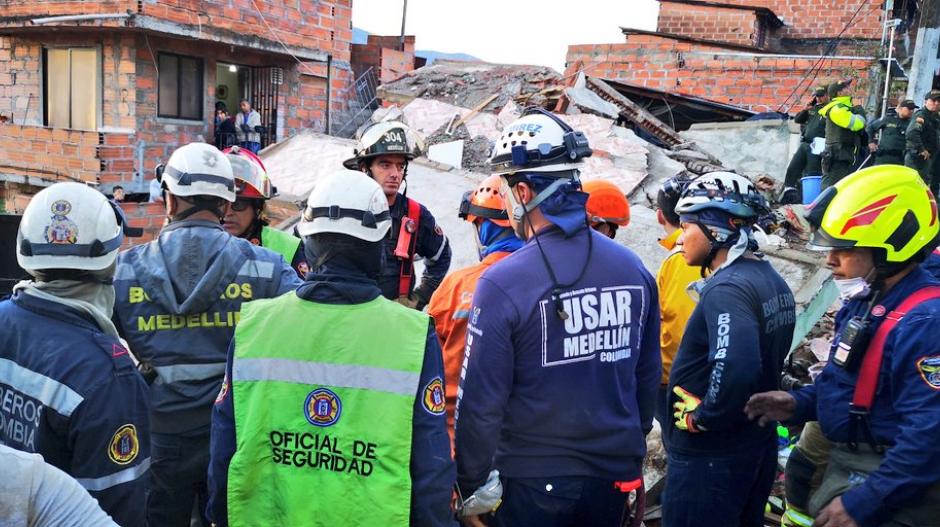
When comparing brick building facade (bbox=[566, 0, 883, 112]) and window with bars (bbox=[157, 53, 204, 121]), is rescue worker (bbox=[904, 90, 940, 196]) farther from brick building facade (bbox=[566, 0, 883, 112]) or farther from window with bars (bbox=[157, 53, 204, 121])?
window with bars (bbox=[157, 53, 204, 121])

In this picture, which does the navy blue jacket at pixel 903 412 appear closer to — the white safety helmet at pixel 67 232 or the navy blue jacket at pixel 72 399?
the navy blue jacket at pixel 72 399

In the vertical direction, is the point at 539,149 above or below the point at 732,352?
above

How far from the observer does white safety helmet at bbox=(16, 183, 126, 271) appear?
87.7 inches

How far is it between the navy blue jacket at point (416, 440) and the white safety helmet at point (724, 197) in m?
1.72

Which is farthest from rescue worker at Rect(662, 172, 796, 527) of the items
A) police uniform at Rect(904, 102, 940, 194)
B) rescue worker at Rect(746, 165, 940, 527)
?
police uniform at Rect(904, 102, 940, 194)

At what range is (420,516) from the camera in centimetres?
213

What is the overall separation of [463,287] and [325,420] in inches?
41.7

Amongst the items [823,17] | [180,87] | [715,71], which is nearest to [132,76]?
[180,87]

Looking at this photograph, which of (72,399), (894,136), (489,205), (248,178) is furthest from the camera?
(894,136)

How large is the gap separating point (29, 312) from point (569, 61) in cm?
1678

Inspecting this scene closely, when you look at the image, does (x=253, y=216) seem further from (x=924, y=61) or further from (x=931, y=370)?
(x=924, y=61)

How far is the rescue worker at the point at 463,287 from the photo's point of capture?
301 centimetres

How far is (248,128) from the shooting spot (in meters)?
13.7

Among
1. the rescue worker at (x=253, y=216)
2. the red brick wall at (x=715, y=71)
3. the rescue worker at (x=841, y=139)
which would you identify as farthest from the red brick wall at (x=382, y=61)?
the rescue worker at (x=253, y=216)
